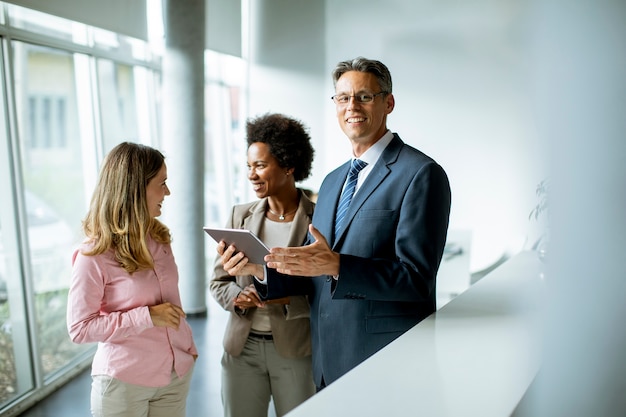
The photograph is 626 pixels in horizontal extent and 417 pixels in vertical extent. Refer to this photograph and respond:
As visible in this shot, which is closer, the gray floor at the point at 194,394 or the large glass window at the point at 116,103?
the gray floor at the point at 194,394

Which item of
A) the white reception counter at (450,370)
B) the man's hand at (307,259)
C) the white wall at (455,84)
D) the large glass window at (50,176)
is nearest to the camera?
the white reception counter at (450,370)

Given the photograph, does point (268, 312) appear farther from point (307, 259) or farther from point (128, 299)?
point (307, 259)

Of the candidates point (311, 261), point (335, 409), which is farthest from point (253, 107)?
point (335, 409)

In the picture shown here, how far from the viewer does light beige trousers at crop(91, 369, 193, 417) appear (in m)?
2.19

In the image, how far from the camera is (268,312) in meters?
2.61

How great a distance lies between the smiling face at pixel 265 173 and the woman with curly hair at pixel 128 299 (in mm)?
457

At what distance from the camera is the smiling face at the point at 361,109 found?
2.14 m

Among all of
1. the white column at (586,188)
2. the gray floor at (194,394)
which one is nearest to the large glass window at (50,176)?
the gray floor at (194,394)

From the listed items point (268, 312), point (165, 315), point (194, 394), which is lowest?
point (194, 394)

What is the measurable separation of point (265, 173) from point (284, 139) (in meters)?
0.19

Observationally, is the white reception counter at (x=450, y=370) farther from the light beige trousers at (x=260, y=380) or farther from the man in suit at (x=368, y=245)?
the light beige trousers at (x=260, y=380)

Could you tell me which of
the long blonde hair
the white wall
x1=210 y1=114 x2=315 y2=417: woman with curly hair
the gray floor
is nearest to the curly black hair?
x1=210 y1=114 x2=315 y2=417: woman with curly hair

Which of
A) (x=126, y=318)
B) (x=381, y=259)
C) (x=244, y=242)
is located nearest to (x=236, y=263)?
(x=244, y=242)

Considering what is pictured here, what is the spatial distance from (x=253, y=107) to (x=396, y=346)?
785 centimetres
